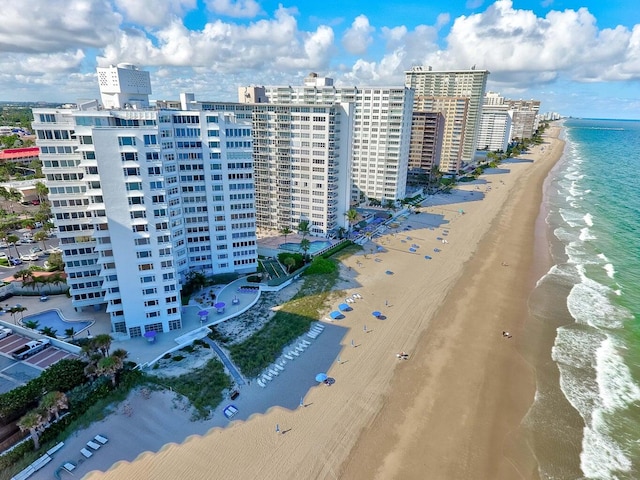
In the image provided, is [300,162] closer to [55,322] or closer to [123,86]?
[123,86]

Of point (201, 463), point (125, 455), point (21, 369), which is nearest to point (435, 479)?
point (201, 463)

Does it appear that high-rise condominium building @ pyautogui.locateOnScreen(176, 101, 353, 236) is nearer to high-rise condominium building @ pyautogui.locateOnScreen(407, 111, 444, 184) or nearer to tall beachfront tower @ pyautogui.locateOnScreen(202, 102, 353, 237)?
tall beachfront tower @ pyautogui.locateOnScreen(202, 102, 353, 237)

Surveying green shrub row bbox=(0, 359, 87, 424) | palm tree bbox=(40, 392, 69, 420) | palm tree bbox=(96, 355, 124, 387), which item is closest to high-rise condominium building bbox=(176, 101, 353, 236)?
palm tree bbox=(96, 355, 124, 387)

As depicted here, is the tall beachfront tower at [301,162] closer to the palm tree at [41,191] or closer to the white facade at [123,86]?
the white facade at [123,86]

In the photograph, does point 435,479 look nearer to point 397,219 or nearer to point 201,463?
point 201,463

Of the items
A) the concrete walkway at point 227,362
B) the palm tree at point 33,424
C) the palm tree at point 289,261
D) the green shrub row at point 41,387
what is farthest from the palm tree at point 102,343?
the palm tree at point 289,261

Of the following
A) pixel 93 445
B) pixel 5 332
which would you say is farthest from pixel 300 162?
pixel 93 445

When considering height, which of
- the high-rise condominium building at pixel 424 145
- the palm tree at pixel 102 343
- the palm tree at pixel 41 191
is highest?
the high-rise condominium building at pixel 424 145
